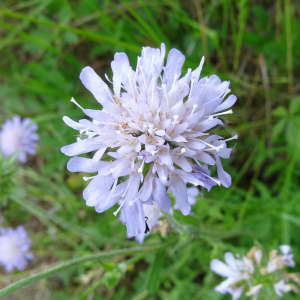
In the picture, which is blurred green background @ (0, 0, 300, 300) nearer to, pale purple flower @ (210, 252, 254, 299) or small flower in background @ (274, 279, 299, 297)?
pale purple flower @ (210, 252, 254, 299)

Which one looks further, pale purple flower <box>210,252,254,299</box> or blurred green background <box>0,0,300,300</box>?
blurred green background <box>0,0,300,300</box>

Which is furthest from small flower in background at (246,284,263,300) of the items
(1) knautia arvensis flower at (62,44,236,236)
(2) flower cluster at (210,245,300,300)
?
(1) knautia arvensis flower at (62,44,236,236)

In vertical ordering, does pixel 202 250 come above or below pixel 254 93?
below

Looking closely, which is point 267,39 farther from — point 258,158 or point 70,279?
point 70,279

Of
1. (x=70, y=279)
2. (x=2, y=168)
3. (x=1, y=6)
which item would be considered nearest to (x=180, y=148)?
(x=2, y=168)

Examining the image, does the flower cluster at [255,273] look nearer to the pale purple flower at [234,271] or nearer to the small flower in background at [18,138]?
the pale purple flower at [234,271]

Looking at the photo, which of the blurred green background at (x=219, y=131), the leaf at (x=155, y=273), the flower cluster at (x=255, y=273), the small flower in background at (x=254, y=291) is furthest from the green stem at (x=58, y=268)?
the small flower in background at (x=254, y=291)

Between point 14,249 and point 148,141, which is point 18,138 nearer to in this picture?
point 14,249
